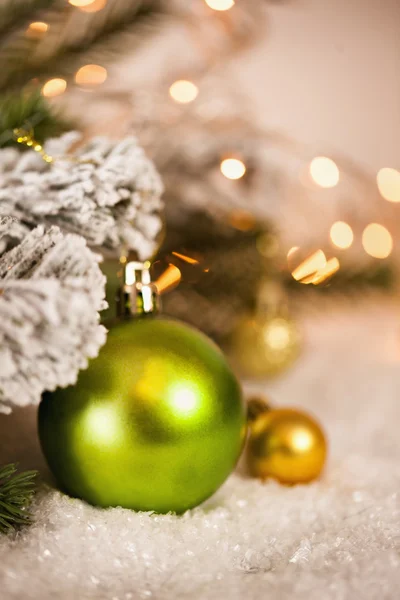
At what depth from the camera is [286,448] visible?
504 mm

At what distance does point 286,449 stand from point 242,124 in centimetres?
41

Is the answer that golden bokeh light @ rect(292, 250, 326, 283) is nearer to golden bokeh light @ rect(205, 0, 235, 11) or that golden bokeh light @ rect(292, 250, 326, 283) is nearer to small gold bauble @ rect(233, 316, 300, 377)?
small gold bauble @ rect(233, 316, 300, 377)

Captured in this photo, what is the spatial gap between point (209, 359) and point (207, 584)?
0.51ft

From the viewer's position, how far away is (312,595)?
0.30 m

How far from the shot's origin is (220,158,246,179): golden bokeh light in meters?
0.71

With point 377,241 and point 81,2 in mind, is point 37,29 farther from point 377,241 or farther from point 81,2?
point 377,241

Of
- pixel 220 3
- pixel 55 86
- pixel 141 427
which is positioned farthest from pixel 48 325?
pixel 220 3

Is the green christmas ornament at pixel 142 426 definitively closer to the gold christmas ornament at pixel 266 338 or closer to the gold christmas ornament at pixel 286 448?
the gold christmas ornament at pixel 286 448

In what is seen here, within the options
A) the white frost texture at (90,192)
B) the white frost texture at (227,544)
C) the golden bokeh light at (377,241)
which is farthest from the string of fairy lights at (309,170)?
the white frost texture at (227,544)

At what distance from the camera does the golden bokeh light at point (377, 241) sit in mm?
946

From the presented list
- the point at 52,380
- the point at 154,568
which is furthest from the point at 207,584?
the point at 52,380

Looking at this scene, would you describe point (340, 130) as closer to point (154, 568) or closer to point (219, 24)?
point (219, 24)

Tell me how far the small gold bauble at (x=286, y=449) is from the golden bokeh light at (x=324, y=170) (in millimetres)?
407

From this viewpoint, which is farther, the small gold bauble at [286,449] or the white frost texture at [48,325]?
the small gold bauble at [286,449]
